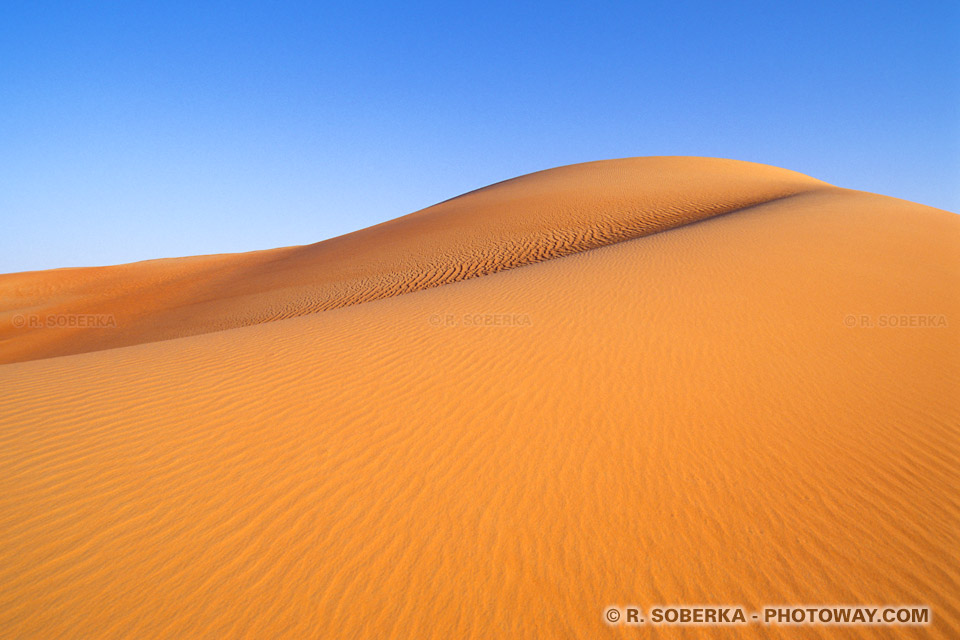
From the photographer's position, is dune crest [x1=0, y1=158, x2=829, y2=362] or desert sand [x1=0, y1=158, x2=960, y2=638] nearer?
desert sand [x1=0, y1=158, x2=960, y2=638]

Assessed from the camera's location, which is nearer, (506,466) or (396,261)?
(506,466)

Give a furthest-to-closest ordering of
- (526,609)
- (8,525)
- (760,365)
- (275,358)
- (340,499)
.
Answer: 1. (275,358)
2. (760,365)
3. (340,499)
4. (8,525)
5. (526,609)

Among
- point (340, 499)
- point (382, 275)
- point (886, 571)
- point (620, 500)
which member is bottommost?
point (886, 571)

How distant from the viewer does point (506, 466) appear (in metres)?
4.12

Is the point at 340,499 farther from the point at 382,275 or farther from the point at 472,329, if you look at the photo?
the point at 382,275

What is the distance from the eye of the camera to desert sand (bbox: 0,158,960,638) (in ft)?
9.64

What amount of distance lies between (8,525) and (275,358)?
11.1ft

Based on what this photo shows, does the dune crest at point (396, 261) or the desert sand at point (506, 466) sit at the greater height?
the dune crest at point (396, 261)

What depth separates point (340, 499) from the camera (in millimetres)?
3703

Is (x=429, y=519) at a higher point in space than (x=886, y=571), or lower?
higher

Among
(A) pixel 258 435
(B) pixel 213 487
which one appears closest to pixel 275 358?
(A) pixel 258 435

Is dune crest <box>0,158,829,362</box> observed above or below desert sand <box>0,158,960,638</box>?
above

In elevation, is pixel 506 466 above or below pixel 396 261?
below

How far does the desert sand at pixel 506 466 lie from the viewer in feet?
9.64
